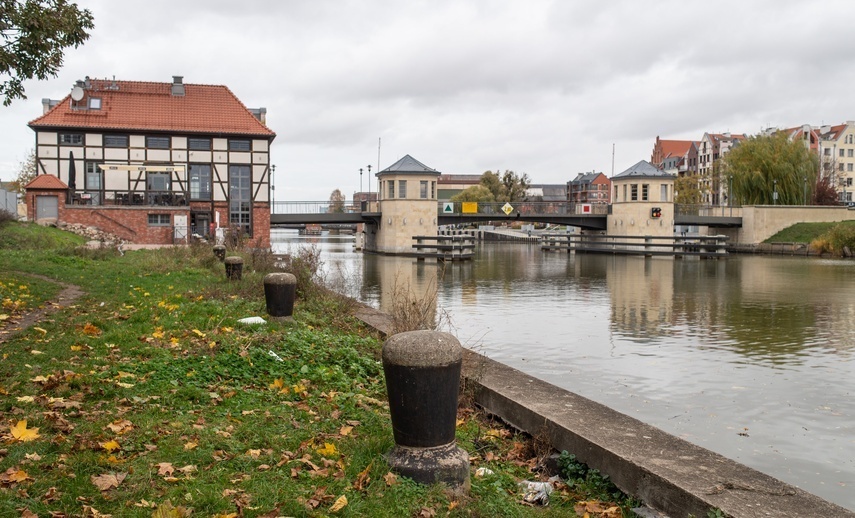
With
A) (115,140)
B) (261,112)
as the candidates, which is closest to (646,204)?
(261,112)

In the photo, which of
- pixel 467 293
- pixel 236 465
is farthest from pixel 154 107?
pixel 236 465

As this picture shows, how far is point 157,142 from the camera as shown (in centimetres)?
4528

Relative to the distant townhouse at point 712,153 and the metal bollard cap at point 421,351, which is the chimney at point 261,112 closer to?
the metal bollard cap at point 421,351

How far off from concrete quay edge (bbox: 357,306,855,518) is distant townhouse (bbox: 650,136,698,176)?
116 metres

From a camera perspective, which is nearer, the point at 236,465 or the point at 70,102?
the point at 236,465

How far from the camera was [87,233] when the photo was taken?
37188 mm

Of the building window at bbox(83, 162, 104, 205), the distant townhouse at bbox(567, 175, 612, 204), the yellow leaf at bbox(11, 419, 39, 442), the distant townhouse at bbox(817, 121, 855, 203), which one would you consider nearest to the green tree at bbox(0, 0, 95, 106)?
the yellow leaf at bbox(11, 419, 39, 442)

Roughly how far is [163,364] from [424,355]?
3.74 m

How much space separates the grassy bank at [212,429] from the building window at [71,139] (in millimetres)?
35911

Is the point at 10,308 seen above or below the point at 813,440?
above

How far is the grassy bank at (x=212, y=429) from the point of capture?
15.2 feet

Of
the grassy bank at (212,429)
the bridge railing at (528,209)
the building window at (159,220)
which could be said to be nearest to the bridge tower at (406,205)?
the bridge railing at (528,209)

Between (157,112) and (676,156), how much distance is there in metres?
105

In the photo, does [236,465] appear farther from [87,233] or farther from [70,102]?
[70,102]
